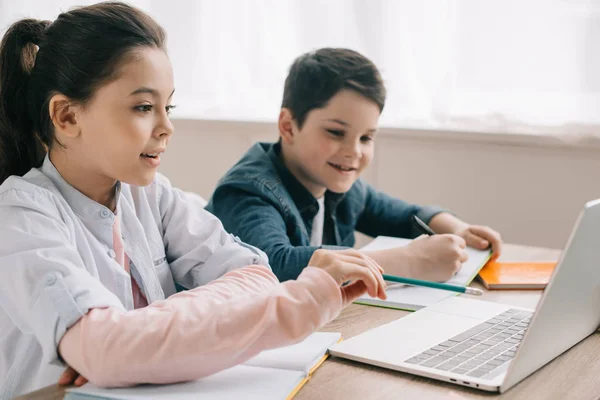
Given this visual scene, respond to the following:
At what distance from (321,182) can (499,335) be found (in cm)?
79

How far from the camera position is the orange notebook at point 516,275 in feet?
4.09

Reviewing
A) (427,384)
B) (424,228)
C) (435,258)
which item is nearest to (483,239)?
(424,228)

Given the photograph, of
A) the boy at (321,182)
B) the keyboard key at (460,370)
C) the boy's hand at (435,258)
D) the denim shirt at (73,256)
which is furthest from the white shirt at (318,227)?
the keyboard key at (460,370)

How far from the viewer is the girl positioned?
76cm

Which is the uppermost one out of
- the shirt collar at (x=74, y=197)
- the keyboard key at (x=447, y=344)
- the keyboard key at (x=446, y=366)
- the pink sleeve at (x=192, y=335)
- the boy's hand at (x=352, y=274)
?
the shirt collar at (x=74, y=197)

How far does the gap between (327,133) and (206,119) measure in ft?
4.18

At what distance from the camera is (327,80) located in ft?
5.41

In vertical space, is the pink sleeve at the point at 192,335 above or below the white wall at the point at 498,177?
above

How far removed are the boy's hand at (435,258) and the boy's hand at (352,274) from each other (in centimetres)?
46

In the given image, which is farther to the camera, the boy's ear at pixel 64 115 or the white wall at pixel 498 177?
the white wall at pixel 498 177

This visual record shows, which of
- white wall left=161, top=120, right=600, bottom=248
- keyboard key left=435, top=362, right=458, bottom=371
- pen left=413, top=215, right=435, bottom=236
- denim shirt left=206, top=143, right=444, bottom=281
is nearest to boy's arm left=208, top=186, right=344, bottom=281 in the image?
denim shirt left=206, top=143, right=444, bottom=281

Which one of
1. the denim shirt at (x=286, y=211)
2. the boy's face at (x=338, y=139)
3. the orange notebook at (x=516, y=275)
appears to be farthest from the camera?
the boy's face at (x=338, y=139)

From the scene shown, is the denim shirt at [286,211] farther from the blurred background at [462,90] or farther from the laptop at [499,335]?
the blurred background at [462,90]

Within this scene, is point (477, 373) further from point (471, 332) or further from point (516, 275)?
point (516, 275)
